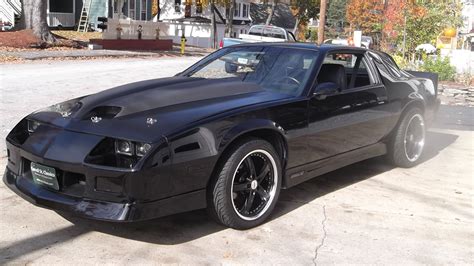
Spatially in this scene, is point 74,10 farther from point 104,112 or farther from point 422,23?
point 104,112

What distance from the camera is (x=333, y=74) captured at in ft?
17.4

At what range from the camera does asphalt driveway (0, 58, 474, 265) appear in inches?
149

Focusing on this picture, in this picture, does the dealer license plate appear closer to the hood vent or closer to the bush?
the hood vent

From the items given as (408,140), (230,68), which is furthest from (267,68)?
(408,140)

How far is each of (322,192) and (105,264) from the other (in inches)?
104

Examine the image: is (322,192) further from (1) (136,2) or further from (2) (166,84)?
(1) (136,2)

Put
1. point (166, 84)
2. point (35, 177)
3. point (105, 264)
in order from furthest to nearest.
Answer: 1. point (166, 84)
2. point (35, 177)
3. point (105, 264)

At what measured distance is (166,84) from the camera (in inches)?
188

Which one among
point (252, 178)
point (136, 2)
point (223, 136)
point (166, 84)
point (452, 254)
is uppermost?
point (136, 2)

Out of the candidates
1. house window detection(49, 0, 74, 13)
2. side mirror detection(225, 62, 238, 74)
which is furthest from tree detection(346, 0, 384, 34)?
side mirror detection(225, 62, 238, 74)

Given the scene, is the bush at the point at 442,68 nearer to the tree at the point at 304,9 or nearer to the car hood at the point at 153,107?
the car hood at the point at 153,107

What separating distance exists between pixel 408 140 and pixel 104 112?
3.99 meters

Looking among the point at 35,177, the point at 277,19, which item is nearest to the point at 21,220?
the point at 35,177

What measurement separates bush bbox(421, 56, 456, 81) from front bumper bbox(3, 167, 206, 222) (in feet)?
42.6
